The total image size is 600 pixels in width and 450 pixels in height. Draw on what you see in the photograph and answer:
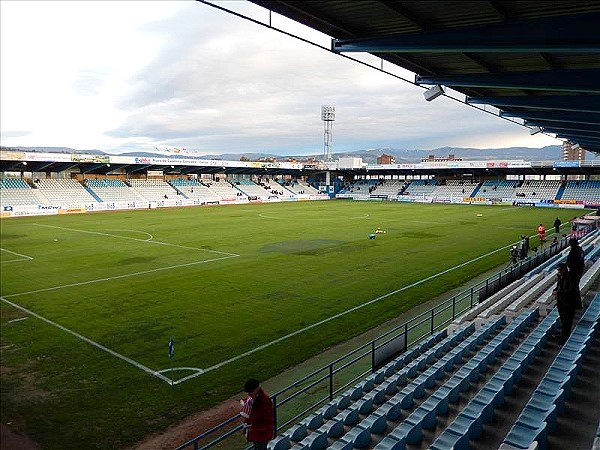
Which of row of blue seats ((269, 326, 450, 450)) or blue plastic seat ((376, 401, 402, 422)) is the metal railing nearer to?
row of blue seats ((269, 326, 450, 450))

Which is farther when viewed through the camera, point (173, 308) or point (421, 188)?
point (421, 188)

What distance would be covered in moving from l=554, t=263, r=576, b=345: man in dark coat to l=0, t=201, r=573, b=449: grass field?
19.5 ft

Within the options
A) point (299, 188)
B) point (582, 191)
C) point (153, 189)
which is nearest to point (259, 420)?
point (153, 189)

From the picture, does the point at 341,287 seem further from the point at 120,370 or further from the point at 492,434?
the point at 492,434

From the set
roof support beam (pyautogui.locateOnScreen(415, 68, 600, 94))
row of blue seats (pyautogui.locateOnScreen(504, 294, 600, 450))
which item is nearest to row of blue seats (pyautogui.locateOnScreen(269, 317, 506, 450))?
row of blue seats (pyautogui.locateOnScreen(504, 294, 600, 450))

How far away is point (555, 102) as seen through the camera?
1426 cm

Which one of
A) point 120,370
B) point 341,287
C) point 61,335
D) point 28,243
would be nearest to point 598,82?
point 341,287

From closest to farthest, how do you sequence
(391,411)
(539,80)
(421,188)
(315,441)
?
(315,441), (391,411), (539,80), (421,188)

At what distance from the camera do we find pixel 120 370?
453 inches

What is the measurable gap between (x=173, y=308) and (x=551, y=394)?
12.8 metres

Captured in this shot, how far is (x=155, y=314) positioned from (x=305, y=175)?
8807cm

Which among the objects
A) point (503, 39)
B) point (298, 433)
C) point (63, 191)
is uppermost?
point (503, 39)

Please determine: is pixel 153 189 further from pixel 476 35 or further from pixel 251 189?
pixel 476 35

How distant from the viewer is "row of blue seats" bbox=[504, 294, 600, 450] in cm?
579
